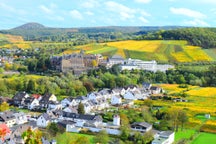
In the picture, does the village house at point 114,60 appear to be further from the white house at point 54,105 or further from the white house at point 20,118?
the white house at point 20,118

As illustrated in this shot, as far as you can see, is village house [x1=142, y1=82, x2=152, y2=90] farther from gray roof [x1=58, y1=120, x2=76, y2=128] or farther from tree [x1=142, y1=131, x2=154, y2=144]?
tree [x1=142, y1=131, x2=154, y2=144]

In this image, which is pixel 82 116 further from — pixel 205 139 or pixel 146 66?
pixel 146 66

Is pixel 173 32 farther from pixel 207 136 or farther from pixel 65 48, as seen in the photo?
pixel 207 136

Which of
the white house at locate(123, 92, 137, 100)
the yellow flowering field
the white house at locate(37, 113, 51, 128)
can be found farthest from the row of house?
the white house at locate(37, 113, 51, 128)

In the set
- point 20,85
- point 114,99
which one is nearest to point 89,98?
point 114,99

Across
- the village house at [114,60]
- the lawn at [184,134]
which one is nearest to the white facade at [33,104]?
the lawn at [184,134]
